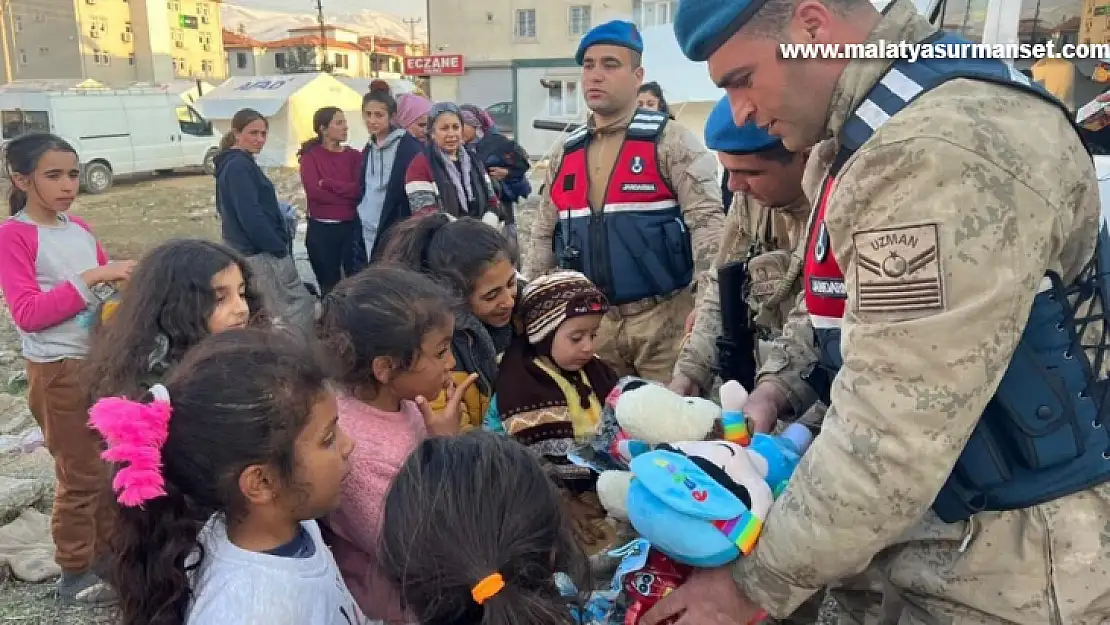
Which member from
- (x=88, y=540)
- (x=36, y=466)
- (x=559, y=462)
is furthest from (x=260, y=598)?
(x=36, y=466)

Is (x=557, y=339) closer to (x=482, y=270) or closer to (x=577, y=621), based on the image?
(x=482, y=270)

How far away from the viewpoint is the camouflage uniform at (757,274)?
2.60 metres

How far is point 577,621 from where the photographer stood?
160 centimetres

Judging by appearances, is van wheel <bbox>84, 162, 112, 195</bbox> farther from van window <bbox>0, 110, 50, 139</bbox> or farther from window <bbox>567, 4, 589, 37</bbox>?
window <bbox>567, 4, 589, 37</bbox>

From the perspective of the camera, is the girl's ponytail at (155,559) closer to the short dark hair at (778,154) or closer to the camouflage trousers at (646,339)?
the short dark hair at (778,154)

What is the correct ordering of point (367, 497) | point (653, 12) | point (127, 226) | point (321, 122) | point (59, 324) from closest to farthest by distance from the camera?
1. point (367, 497)
2. point (59, 324)
3. point (321, 122)
4. point (127, 226)
5. point (653, 12)

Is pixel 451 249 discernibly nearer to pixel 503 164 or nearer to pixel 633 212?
pixel 633 212

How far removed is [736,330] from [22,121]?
895 inches

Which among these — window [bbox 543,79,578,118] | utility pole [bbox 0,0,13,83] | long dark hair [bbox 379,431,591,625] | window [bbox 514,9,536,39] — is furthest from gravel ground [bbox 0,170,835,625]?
utility pole [bbox 0,0,13,83]

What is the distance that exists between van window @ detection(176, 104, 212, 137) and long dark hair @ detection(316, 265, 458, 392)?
23080 millimetres

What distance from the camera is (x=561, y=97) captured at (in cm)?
3117

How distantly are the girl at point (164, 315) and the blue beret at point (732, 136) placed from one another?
1.63 m

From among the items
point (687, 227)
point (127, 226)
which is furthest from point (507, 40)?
point (687, 227)

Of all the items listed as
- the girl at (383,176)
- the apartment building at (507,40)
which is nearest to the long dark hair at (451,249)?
the girl at (383,176)
